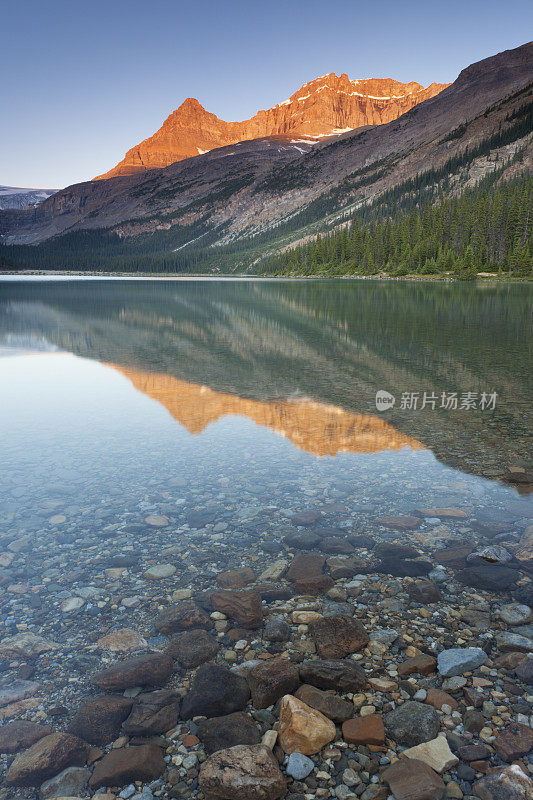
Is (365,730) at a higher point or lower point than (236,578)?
higher

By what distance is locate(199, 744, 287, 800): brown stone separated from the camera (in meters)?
3.89

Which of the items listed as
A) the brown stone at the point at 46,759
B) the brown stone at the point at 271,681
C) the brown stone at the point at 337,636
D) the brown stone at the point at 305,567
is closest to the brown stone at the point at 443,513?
the brown stone at the point at 305,567

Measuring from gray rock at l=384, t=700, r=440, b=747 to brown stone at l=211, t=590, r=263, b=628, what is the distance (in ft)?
6.47

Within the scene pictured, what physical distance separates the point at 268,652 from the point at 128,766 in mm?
1854

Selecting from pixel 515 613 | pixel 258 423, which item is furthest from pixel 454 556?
pixel 258 423

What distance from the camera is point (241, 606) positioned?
6309 millimetres

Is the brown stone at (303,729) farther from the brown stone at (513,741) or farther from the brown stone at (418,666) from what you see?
the brown stone at (513,741)

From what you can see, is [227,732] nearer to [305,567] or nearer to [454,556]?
[305,567]

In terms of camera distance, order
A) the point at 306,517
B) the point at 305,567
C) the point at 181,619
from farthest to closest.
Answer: the point at 306,517
the point at 305,567
the point at 181,619

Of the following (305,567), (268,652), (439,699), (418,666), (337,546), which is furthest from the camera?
(337,546)

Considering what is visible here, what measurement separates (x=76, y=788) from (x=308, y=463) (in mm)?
7843

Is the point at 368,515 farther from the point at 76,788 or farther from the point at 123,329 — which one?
the point at 123,329

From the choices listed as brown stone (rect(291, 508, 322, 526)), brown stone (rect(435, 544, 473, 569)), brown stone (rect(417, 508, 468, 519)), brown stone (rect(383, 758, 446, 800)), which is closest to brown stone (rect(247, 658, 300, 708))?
brown stone (rect(383, 758, 446, 800))

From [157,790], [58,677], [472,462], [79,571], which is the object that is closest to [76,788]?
[157,790]
